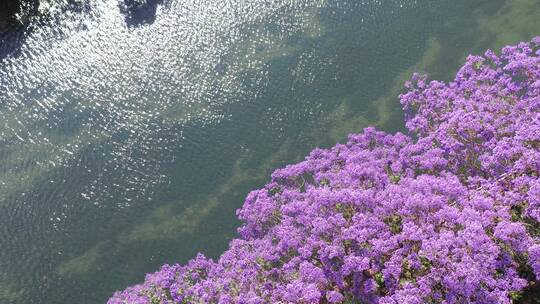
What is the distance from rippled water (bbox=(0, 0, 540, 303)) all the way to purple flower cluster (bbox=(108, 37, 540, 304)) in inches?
160

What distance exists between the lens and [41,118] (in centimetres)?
2761

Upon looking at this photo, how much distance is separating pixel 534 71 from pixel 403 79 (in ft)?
23.2

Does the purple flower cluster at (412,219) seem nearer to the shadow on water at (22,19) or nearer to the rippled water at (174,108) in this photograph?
the rippled water at (174,108)

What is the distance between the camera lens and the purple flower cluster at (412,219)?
41.9ft

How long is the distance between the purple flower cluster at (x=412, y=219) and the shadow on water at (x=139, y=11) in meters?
15.2

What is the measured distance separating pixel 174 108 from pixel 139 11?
730 centimetres

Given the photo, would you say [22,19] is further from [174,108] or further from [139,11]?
[174,108]

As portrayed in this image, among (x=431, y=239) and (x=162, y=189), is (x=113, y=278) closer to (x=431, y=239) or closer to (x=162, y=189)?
(x=162, y=189)

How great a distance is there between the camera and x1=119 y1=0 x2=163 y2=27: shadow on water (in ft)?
98.2

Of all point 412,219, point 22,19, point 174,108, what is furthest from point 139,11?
point 412,219

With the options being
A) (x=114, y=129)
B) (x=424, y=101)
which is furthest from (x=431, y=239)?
(x=114, y=129)

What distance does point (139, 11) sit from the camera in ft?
99.0

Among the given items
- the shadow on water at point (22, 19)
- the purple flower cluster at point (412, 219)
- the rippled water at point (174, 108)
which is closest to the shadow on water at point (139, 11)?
→ the rippled water at point (174, 108)

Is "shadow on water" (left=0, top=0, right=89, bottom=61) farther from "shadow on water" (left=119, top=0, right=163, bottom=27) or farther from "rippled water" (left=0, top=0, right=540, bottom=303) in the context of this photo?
"shadow on water" (left=119, top=0, right=163, bottom=27)
